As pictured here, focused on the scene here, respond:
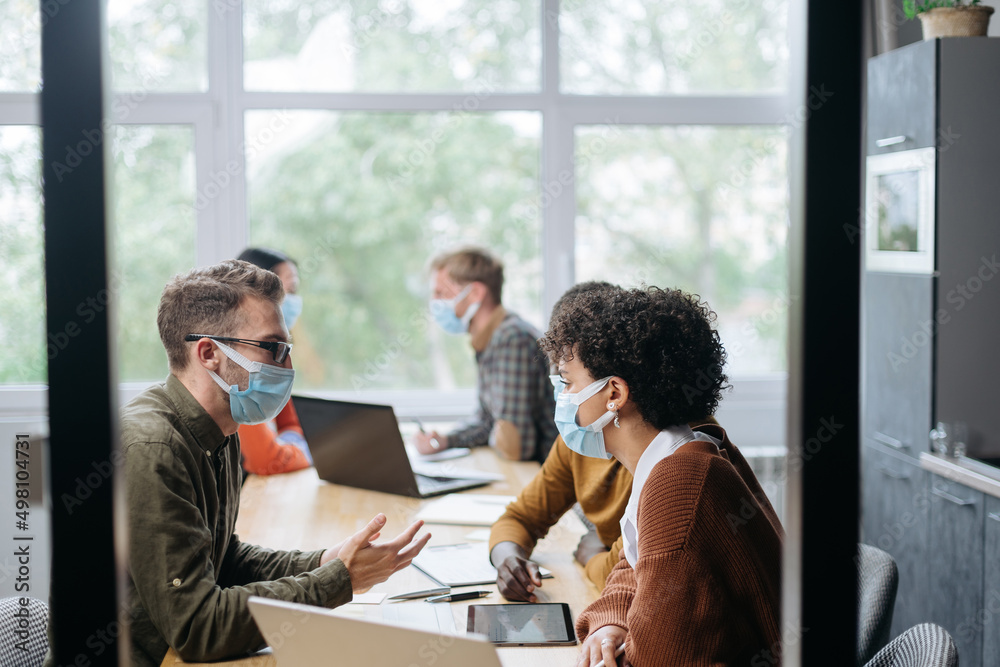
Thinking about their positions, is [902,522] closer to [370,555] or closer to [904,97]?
[904,97]

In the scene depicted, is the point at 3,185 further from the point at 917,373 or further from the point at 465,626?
the point at 917,373

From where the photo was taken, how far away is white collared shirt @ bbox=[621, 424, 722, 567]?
151 centimetres

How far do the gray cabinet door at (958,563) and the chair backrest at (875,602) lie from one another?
36.7 inches

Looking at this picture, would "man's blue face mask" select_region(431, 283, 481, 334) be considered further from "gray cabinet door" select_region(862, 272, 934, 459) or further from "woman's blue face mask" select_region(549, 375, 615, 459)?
"woman's blue face mask" select_region(549, 375, 615, 459)

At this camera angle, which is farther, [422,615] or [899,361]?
[899,361]

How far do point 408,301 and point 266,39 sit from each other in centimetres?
141

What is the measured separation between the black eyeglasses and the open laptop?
69 centimetres

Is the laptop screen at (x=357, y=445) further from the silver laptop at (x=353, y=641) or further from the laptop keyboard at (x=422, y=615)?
the silver laptop at (x=353, y=641)

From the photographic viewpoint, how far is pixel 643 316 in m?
1.55

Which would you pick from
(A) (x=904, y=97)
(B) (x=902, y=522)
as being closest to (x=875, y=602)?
(B) (x=902, y=522)

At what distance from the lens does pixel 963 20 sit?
294 cm

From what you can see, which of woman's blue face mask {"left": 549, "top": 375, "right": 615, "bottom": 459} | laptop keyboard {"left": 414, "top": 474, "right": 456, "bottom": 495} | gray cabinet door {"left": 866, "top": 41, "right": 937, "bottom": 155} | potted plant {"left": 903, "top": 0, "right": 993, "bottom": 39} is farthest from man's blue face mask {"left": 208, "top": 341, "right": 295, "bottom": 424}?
potted plant {"left": 903, "top": 0, "right": 993, "bottom": 39}

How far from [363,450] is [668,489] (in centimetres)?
140

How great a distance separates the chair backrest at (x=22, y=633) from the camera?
5.65 ft
